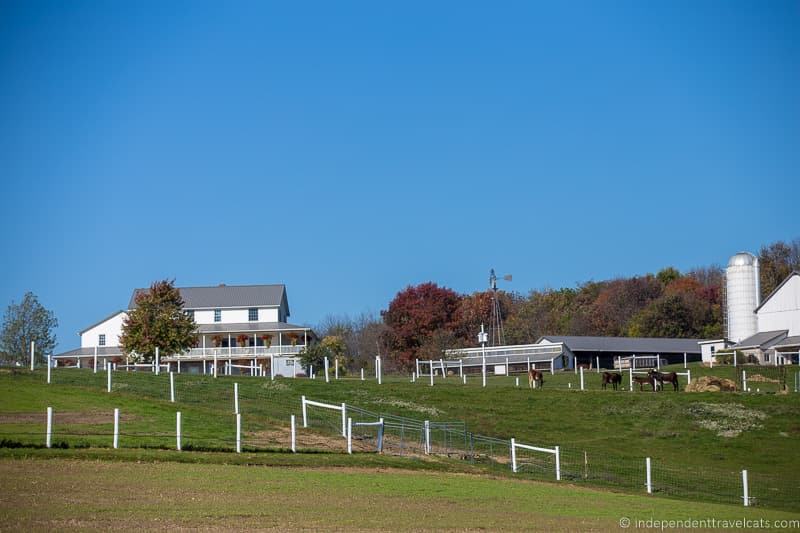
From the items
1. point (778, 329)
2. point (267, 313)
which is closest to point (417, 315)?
point (267, 313)

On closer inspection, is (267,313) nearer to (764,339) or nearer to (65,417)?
(764,339)

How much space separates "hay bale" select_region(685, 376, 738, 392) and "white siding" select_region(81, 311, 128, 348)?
4993cm

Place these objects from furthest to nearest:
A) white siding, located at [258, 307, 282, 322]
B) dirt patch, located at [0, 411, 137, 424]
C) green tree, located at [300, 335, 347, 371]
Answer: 1. white siding, located at [258, 307, 282, 322]
2. green tree, located at [300, 335, 347, 371]
3. dirt patch, located at [0, 411, 137, 424]

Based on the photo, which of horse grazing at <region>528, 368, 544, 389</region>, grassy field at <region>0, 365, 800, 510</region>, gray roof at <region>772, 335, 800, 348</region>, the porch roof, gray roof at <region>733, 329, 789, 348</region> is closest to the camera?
grassy field at <region>0, 365, 800, 510</region>

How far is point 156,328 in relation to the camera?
61.1 metres

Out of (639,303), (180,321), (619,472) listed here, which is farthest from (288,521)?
(639,303)

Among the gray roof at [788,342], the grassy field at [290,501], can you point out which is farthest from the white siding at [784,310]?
the grassy field at [290,501]

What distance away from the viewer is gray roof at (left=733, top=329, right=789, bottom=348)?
2886 inches

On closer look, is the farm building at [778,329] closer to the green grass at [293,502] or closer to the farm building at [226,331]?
the farm building at [226,331]

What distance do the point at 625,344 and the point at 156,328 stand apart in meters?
41.3

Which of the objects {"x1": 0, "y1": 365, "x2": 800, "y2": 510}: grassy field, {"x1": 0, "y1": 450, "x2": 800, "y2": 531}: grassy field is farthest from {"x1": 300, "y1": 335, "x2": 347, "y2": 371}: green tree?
{"x1": 0, "y1": 450, "x2": 800, "y2": 531}: grassy field

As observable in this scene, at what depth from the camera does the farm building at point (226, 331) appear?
81.4 m

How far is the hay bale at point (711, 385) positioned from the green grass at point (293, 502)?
27.3 m

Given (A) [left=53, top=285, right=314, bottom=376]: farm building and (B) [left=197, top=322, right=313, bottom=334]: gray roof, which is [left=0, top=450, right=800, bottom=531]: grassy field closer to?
(A) [left=53, top=285, right=314, bottom=376]: farm building
